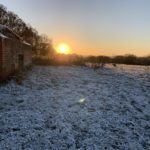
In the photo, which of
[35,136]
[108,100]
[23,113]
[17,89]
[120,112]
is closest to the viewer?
[35,136]

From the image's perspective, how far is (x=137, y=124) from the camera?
4.41m

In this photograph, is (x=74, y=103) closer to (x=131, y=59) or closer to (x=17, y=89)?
(x=17, y=89)

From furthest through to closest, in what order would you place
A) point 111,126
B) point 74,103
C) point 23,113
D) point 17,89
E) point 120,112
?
point 17,89, point 74,103, point 120,112, point 23,113, point 111,126

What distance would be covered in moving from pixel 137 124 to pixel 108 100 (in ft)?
5.64

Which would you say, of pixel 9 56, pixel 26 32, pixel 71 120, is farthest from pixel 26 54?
pixel 26 32

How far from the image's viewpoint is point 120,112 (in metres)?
5.09

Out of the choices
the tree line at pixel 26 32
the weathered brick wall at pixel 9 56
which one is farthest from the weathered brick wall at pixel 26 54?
the tree line at pixel 26 32

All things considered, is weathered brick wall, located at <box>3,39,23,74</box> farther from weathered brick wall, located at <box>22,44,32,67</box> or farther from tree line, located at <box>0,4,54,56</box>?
tree line, located at <box>0,4,54,56</box>

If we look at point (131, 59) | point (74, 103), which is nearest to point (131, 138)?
point (74, 103)

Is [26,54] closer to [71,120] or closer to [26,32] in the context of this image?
[71,120]

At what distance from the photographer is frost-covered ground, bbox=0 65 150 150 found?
3512mm

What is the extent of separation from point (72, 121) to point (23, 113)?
113 centimetres

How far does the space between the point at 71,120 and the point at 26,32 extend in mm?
19681

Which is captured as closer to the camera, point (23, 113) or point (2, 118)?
point (2, 118)
